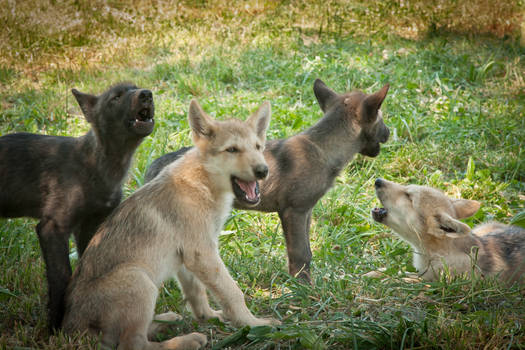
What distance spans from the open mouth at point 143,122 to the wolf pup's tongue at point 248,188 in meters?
0.92

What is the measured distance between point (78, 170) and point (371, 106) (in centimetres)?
293

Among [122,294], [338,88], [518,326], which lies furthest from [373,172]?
[122,294]

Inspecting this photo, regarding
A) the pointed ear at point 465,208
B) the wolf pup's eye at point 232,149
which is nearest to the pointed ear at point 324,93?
the pointed ear at point 465,208

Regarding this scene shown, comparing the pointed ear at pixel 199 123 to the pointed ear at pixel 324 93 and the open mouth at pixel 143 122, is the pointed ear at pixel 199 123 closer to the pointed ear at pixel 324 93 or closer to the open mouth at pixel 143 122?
the open mouth at pixel 143 122

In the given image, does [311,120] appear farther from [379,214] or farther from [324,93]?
[379,214]

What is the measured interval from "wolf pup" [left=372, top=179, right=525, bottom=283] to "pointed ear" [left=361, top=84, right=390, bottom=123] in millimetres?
688

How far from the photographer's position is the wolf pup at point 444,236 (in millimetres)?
4582

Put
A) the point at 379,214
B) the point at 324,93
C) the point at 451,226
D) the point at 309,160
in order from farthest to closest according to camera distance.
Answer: the point at 324,93
the point at 309,160
the point at 379,214
the point at 451,226

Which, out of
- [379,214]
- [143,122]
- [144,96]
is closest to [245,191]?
[143,122]

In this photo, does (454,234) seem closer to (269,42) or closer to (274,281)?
(274,281)

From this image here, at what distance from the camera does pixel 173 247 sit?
3.82 metres

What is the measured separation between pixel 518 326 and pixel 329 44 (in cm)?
861

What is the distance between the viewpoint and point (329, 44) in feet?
36.4

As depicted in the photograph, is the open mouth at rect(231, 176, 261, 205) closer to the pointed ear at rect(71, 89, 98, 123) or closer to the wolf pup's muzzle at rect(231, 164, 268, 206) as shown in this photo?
the wolf pup's muzzle at rect(231, 164, 268, 206)
